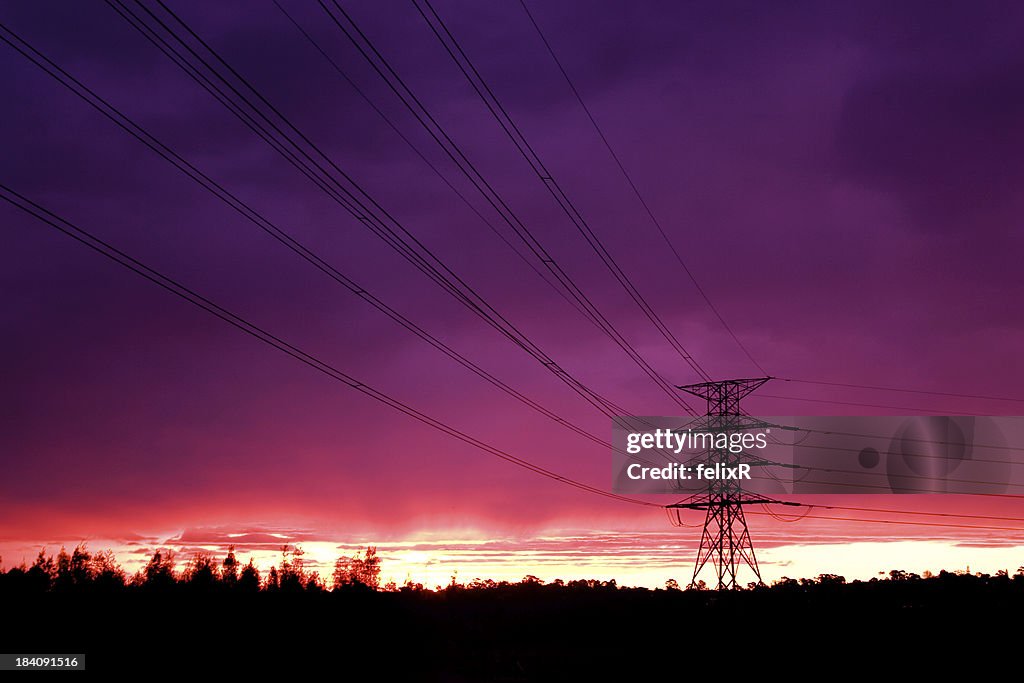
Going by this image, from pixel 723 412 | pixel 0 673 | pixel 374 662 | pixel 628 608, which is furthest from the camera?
pixel 628 608

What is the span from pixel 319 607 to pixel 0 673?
3181 centimetres

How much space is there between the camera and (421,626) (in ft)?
256

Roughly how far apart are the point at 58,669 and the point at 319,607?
97.7 feet

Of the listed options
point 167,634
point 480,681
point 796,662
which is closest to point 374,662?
point 480,681

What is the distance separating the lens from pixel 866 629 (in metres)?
68.6

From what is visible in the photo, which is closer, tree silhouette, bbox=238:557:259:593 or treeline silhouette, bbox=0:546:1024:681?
treeline silhouette, bbox=0:546:1024:681

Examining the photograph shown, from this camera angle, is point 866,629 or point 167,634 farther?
point 866,629

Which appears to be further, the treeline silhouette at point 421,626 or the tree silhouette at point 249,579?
the tree silhouette at point 249,579

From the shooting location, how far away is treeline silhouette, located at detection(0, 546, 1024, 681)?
46.6 metres

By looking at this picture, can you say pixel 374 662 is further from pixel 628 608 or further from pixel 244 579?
pixel 628 608

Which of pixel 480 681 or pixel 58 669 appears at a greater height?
pixel 58 669

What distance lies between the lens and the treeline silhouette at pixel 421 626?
153ft

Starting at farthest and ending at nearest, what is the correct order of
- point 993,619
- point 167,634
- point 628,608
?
point 628,608
point 993,619
point 167,634

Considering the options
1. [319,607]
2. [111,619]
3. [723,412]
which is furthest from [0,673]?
[723,412]
